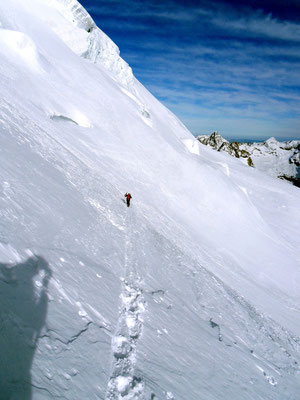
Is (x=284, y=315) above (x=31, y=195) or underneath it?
underneath

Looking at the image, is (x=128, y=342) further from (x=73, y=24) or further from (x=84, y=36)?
(x=73, y=24)

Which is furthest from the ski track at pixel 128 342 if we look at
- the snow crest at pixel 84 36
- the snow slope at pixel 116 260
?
the snow crest at pixel 84 36

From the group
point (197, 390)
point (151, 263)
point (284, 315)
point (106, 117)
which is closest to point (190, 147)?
point (106, 117)

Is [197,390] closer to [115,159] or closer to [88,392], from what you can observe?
[88,392]

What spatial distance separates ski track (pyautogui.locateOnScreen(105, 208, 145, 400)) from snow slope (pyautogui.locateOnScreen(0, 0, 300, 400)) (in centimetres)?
3

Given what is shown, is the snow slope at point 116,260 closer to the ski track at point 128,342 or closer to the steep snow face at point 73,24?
the ski track at point 128,342

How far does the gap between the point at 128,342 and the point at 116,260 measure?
3.63 m

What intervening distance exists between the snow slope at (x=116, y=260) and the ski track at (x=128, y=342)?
0.03 m

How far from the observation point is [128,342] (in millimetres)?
5645

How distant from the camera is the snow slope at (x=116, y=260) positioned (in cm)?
460

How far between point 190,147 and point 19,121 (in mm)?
30534

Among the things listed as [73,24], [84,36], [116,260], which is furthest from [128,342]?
[73,24]

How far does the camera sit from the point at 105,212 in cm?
1291

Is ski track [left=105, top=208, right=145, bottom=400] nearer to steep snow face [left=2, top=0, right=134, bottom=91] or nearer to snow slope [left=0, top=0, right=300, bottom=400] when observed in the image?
snow slope [left=0, top=0, right=300, bottom=400]
